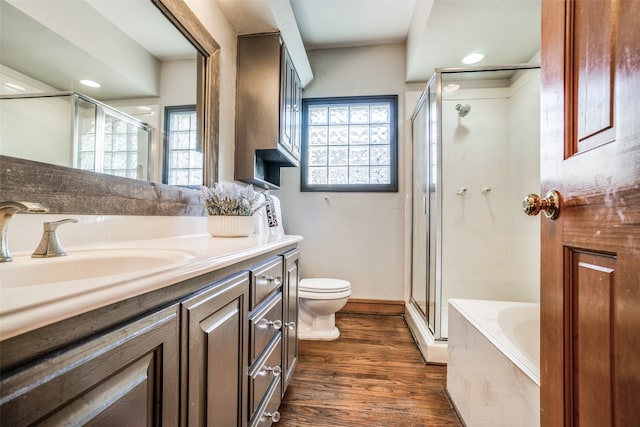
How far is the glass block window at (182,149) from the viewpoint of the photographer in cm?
128

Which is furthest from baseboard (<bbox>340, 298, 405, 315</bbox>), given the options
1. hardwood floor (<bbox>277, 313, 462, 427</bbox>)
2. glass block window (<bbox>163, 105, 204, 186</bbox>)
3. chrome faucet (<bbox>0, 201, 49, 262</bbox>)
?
chrome faucet (<bbox>0, 201, 49, 262</bbox>)

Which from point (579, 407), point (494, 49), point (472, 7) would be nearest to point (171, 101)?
point (579, 407)

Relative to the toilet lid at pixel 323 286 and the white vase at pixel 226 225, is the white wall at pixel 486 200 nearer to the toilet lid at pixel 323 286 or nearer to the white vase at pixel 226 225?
the toilet lid at pixel 323 286

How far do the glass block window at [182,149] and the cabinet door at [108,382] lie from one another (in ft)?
3.12

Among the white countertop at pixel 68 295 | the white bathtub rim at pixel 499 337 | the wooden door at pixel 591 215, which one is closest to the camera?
the white countertop at pixel 68 295

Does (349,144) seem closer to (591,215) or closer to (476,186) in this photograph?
(476,186)

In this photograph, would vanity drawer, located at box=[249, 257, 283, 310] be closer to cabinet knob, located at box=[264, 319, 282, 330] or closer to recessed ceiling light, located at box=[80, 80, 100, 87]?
cabinet knob, located at box=[264, 319, 282, 330]

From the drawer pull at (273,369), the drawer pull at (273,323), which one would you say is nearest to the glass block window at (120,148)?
the drawer pull at (273,323)

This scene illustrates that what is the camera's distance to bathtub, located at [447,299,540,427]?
888 mm

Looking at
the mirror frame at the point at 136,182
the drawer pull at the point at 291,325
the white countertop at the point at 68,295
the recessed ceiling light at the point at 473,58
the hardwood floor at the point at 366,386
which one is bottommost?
the hardwood floor at the point at 366,386

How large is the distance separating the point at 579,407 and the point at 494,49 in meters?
2.35

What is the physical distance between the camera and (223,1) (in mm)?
1597

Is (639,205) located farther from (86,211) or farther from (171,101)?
(171,101)

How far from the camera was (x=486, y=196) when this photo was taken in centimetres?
235
